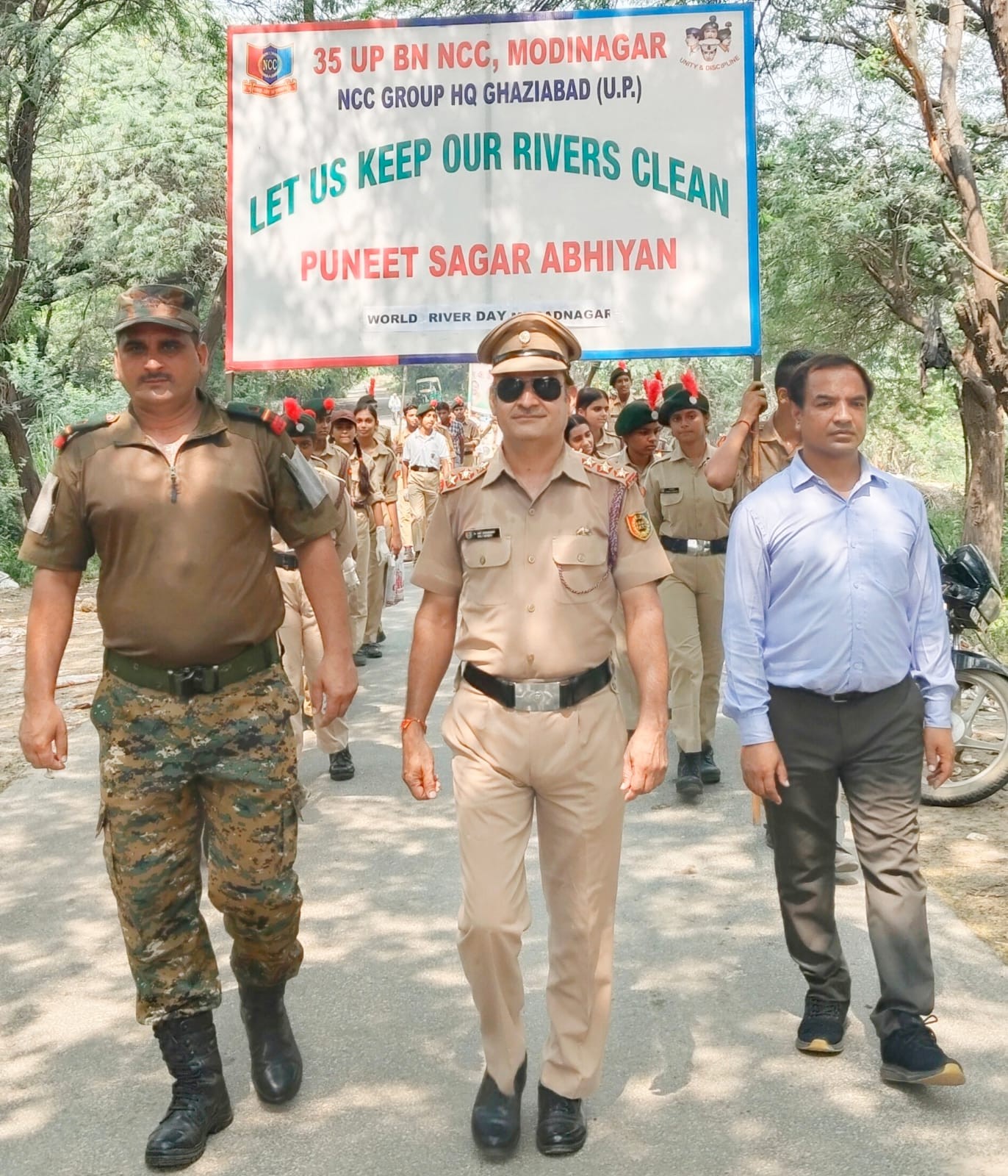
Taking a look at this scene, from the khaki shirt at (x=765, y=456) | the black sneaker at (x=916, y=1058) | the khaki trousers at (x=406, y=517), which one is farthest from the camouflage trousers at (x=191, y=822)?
the khaki trousers at (x=406, y=517)

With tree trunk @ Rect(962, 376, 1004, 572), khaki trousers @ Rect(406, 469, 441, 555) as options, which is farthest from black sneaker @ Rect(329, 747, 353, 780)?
khaki trousers @ Rect(406, 469, 441, 555)

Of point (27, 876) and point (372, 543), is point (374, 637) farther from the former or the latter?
point (27, 876)

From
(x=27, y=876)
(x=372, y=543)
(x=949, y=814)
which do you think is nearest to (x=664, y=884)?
(x=949, y=814)

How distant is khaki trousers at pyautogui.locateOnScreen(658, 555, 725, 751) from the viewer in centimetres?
734

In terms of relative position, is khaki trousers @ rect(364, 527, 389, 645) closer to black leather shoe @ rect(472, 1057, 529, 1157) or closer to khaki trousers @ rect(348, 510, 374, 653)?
khaki trousers @ rect(348, 510, 374, 653)

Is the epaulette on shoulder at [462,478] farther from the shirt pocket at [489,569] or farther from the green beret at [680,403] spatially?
the green beret at [680,403]

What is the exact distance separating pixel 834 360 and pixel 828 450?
264mm

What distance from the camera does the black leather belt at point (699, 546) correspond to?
7430mm

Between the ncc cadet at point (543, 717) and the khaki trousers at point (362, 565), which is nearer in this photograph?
the ncc cadet at point (543, 717)

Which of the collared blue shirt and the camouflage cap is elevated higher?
the camouflage cap

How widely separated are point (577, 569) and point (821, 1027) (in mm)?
1571

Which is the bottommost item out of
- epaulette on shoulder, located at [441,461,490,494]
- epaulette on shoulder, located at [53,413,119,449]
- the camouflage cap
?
epaulette on shoulder, located at [441,461,490,494]

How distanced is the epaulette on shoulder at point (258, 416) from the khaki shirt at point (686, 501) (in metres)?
3.72

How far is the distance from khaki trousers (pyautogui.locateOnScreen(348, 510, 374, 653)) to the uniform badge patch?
5.40 metres
